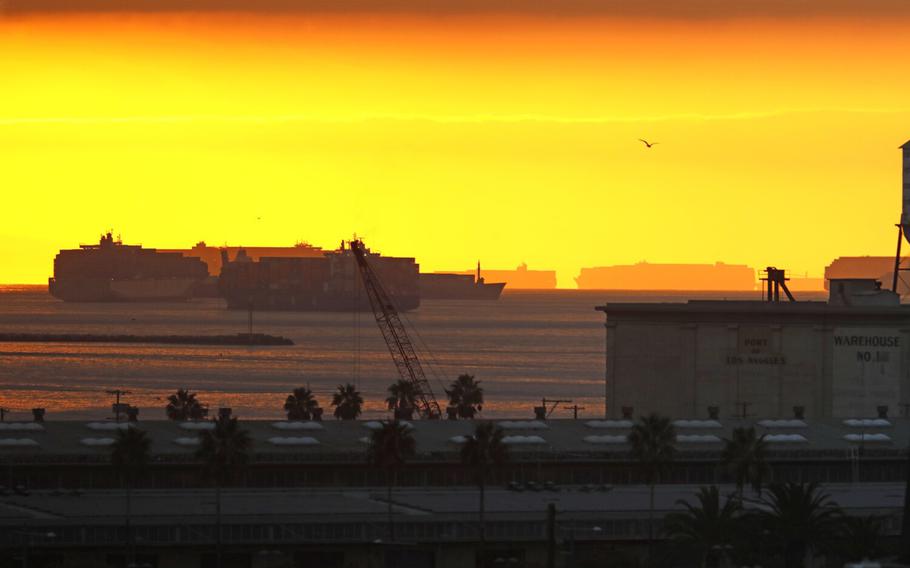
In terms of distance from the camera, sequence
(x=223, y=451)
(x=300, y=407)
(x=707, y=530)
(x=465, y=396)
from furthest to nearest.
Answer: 1. (x=465, y=396)
2. (x=300, y=407)
3. (x=223, y=451)
4. (x=707, y=530)

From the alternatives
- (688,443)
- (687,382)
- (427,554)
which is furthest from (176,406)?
(427,554)

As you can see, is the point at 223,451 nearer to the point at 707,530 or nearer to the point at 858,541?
the point at 707,530

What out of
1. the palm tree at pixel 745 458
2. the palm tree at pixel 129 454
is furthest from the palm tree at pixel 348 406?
the palm tree at pixel 745 458

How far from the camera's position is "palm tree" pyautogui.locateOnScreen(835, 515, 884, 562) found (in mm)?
72625

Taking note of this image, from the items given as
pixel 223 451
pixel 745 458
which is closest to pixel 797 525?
pixel 745 458

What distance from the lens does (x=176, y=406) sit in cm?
12756

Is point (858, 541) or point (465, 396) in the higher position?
point (465, 396)

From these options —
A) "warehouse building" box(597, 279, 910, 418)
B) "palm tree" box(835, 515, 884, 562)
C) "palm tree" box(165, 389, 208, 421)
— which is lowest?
"palm tree" box(835, 515, 884, 562)

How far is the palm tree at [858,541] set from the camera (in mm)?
72625

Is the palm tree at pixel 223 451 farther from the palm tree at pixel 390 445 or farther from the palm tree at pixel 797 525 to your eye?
the palm tree at pixel 797 525

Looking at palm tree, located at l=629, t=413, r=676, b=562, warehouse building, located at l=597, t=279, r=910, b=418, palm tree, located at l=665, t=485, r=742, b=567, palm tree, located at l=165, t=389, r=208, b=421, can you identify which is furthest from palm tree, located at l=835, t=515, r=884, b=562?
palm tree, located at l=165, t=389, r=208, b=421

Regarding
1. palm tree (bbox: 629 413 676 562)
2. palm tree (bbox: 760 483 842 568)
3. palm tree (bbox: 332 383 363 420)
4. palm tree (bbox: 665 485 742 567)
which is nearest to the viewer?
palm tree (bbox: 665 485 742 567)

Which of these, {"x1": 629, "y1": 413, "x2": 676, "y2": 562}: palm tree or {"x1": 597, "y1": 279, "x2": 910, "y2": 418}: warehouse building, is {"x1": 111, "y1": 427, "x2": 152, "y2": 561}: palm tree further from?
{"x1": 597, "y1": 279, "x2": 910, "y2": 418}: warehouse building

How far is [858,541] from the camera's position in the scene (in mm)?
73062
